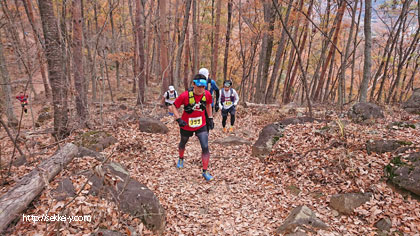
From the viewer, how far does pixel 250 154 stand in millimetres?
6711

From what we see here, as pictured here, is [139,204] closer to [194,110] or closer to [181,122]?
[181,122]

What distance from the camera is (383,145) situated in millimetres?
4824

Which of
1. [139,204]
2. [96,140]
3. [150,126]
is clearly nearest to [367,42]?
[150,126]

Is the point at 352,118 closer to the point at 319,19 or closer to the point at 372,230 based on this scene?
the point at 372,230

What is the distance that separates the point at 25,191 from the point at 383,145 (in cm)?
712

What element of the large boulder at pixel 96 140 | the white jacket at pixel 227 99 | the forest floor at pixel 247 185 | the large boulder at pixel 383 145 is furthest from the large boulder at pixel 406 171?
the large boulder at pixel 96 140

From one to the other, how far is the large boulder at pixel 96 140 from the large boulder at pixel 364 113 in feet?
26.6

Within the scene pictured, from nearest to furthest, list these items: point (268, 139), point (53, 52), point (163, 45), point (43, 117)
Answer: point (53, 52)
point (268, 139)
point (163, 45)
point (43, 117)

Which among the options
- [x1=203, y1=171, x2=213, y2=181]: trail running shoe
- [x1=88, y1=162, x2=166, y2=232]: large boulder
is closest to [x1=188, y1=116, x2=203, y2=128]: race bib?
[x1=203, y1=171, x2=213, y2=181]: trail running shoe

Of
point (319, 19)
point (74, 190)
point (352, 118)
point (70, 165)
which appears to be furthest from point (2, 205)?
point (319, 19)

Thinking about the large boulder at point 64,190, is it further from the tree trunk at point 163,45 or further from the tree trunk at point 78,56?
the tree trunk at point 163,45

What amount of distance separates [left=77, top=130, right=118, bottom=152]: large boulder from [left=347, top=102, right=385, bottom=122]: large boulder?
26.6 ft

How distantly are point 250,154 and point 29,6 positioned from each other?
14.8 meters

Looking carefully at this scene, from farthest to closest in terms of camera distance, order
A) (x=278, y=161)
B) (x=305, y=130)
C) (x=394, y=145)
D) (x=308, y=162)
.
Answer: (x=305, y=130) < (x=278, y=161) < (x=308, y=162) < (x=394, y=145)
